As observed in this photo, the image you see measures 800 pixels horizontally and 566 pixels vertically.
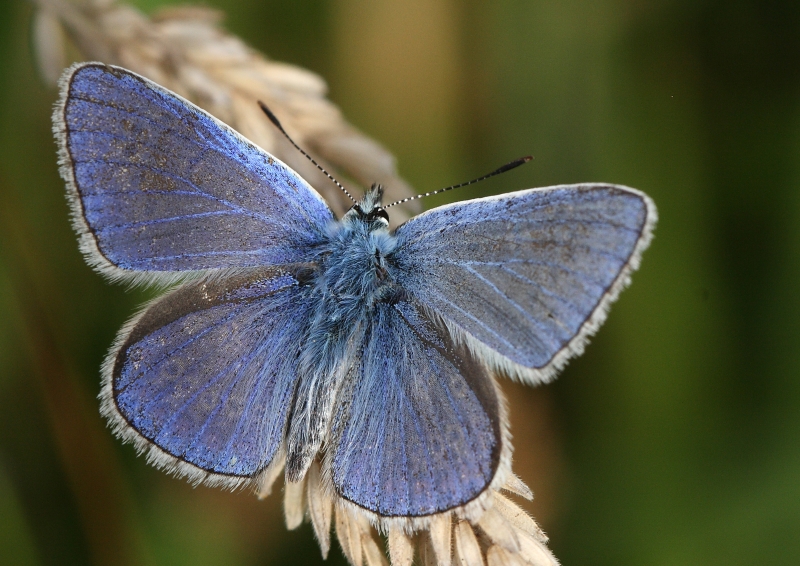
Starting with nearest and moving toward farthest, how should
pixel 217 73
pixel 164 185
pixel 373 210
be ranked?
pixel 164 185, pixel 373 210, pixel 217 73

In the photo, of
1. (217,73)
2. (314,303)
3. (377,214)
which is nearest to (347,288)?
(314,303)

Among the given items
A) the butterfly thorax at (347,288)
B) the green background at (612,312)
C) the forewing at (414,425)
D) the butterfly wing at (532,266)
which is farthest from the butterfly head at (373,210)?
the green background at (612,312)

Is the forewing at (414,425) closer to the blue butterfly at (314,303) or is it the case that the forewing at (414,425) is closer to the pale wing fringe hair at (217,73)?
the blue butterfly at (314,303)

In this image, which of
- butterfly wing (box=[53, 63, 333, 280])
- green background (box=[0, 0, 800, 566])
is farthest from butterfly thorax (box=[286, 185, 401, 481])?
green background (box=[0, 0, 800, 566])

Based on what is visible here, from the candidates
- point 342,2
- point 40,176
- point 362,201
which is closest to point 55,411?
point 40,176

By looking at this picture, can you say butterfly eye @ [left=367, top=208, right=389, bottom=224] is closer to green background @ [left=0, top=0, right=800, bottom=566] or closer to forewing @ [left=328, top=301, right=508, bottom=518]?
forewing @ [left=328, top=301, right=508, bottom=518]

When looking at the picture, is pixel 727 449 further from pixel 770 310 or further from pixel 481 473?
pixel 481 473

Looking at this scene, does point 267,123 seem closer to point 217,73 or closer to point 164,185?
point 217,73
